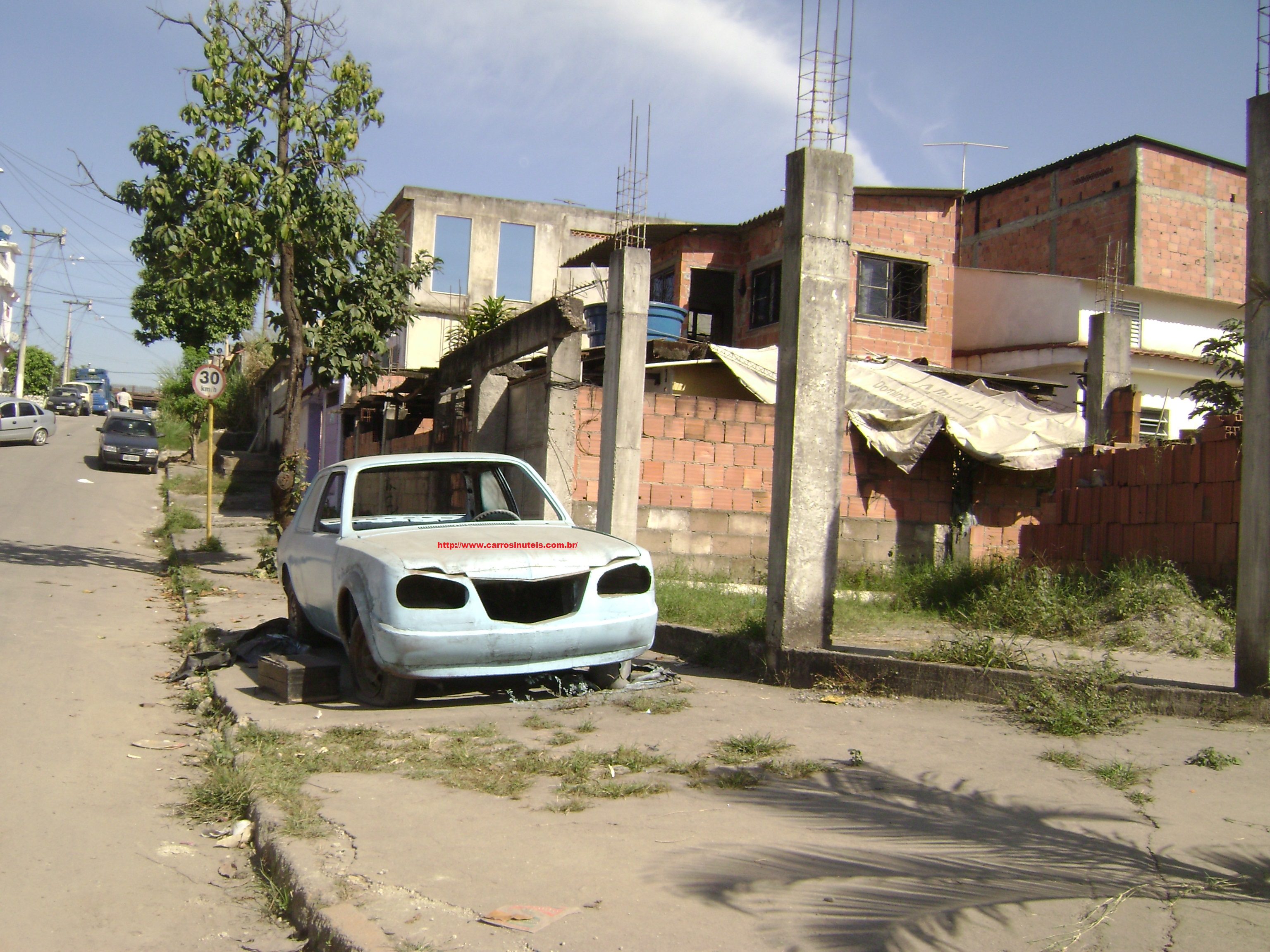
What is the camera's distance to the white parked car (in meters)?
5.65

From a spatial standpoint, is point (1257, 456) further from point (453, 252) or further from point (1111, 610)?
point (453, 252)

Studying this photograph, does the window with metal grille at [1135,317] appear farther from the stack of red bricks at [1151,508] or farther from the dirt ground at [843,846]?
the dirt ground at [843,846]

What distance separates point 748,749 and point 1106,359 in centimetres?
1404

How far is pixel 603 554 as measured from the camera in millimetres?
6176

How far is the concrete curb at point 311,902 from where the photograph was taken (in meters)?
2.96

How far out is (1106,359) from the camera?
1661 cm

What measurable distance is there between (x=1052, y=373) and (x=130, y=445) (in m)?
23.6

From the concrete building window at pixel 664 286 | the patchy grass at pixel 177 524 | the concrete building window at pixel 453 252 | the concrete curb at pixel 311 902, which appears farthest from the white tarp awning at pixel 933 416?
the concrete building window at pixel 453 252

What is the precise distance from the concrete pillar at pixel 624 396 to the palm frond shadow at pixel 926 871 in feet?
18.4

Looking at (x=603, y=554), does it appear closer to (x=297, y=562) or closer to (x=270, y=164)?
(x=297, y=562)

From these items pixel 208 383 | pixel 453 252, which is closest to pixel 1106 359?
pixel 208 383

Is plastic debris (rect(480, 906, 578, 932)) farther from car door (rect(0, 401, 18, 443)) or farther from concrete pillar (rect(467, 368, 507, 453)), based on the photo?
car door (rect(0, 401, 18, 443))

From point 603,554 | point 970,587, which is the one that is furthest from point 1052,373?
point 603,554

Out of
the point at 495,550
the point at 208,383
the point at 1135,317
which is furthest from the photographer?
the point at 1135,317
